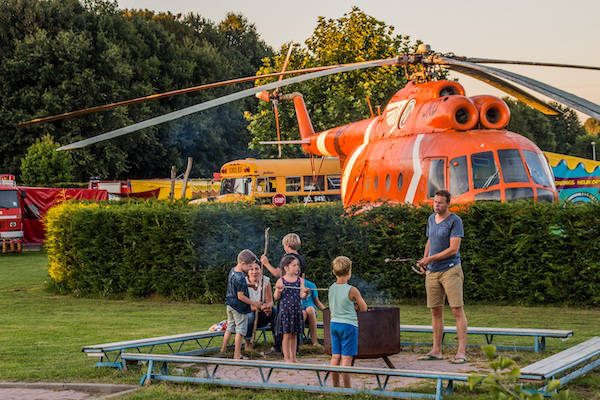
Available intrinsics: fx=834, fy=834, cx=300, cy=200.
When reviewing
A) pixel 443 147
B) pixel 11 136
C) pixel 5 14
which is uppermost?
pixel 5 14

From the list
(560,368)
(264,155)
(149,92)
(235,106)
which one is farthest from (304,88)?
(560,368)

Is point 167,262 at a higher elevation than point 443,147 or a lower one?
lower

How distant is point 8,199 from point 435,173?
22.3 metres

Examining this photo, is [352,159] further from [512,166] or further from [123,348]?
[123,348]

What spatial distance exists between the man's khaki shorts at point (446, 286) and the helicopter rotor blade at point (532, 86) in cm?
208

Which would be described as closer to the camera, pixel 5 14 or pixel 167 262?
pixel 167 262

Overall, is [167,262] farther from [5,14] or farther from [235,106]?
[235,106]

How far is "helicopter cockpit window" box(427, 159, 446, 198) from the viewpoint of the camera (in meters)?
15.3

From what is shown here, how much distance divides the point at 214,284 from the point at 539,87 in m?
8.20

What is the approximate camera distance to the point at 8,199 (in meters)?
32.8

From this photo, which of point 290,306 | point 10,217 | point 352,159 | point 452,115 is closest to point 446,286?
point 290,306

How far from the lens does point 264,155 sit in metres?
43.2

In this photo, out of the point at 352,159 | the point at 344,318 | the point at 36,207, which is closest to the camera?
the point at 344,318

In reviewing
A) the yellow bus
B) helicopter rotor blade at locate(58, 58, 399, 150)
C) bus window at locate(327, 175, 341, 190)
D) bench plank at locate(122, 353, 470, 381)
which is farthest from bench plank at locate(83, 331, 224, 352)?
bus window at locate(327, 175, 341, 190)
